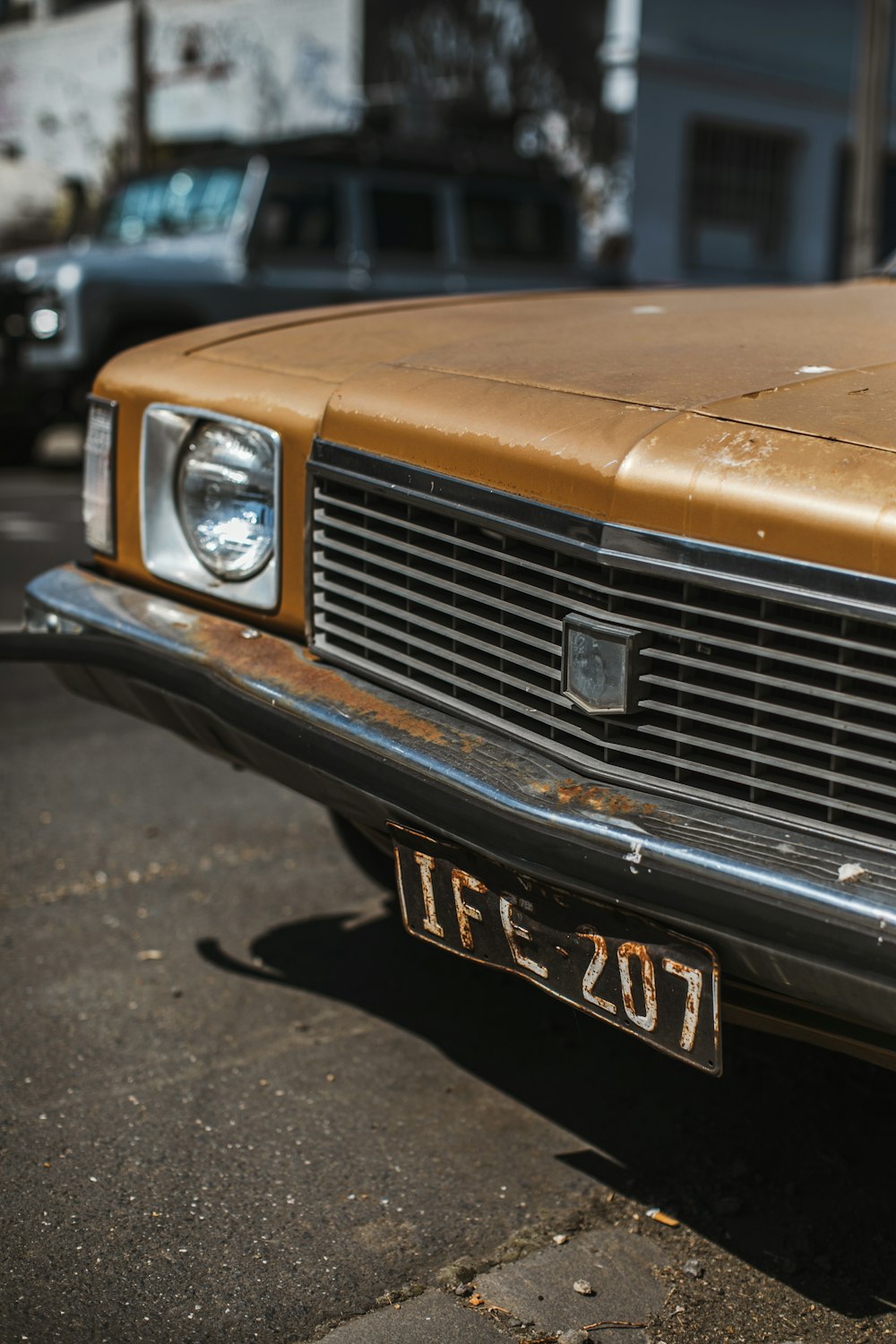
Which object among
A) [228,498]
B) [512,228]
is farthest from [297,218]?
[228,498]

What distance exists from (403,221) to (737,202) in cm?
782

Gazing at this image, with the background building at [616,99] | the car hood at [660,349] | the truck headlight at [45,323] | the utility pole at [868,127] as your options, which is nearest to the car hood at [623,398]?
the car hood at [660,349]

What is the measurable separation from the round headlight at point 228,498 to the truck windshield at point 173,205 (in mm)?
6855

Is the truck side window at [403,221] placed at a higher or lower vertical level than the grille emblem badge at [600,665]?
higher

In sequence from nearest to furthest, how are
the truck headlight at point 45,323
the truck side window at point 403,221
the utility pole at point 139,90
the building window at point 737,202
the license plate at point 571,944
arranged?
1. the license plate at point 571,944
2. the truck headlight at point 45,323
3. the truck side window at point 403,221
4. the utility pole at point 139,90
5. the building window at point 737,202

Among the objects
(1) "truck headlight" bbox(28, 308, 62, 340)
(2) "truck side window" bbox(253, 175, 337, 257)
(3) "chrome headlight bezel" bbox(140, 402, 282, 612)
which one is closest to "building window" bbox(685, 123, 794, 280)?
(2) "truck side window" bbox(253, 175, 337, 257)

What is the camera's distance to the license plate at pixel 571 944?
65.7 inches

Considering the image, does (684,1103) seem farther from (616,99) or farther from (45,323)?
(616,99)

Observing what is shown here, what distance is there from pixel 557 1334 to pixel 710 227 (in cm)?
1527

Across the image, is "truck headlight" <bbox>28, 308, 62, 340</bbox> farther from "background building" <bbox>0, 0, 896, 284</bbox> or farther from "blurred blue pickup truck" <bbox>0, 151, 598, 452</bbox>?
"background building" <bbox>0, 0, 896, 284</bbox>

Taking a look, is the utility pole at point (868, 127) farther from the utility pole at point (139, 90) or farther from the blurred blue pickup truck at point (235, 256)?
the utility pole at point (139, 90)

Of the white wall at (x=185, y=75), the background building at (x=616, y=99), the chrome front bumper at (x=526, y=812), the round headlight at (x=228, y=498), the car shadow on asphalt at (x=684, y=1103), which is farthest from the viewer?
the white wall at (x=185, y=75)

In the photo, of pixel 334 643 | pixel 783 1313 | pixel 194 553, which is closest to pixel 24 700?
pixel 194 553

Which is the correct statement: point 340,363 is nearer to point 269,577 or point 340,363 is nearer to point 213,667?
point 269,577
